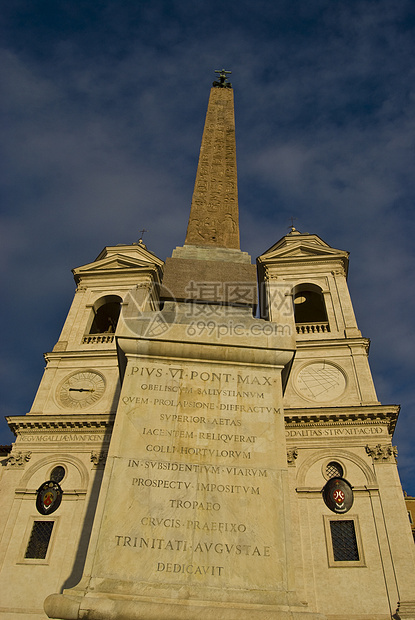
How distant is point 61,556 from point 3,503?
3045mm

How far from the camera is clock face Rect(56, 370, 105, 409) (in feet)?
69.9

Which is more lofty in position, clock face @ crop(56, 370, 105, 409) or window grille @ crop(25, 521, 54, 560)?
clock face @ crop(56, 370, 105, 409)

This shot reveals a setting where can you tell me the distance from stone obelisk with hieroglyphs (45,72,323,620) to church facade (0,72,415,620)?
0.06 feet

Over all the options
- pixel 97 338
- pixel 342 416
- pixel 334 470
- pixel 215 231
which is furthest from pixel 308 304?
pixel 215 231

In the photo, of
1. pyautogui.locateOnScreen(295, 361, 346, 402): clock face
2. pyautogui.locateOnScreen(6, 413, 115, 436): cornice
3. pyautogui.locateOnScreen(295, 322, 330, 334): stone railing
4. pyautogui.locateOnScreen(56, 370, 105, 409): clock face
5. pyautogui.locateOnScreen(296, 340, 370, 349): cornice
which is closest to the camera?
pyautogui.locateOnScreen(6, 413, 115, 436): cornice

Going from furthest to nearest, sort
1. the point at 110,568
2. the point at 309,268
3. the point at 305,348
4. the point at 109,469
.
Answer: the point at 309,268 → the point at 305,348 → the point at 109,469 → the point at 110,568

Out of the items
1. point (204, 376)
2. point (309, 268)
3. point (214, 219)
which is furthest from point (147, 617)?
point (309, 268)

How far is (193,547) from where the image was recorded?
4910mm

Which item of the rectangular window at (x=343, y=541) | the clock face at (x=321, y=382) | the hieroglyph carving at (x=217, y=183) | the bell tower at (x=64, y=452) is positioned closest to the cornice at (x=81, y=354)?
the bell tower at (x=64, y=452)

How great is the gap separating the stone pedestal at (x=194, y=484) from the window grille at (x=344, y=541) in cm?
1232

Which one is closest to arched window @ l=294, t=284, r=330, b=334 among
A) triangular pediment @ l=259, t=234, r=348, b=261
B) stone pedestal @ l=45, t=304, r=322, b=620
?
triangular pediment @ l=259, t=234, r=348, b=261

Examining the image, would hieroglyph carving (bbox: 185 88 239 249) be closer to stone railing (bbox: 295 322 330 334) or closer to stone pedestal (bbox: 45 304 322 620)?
stone pedestal (bbox: 45 304 322 620)

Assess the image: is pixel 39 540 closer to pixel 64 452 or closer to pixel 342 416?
pixel 64 452

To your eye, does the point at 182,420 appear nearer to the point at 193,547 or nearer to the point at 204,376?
the point at 204,376
